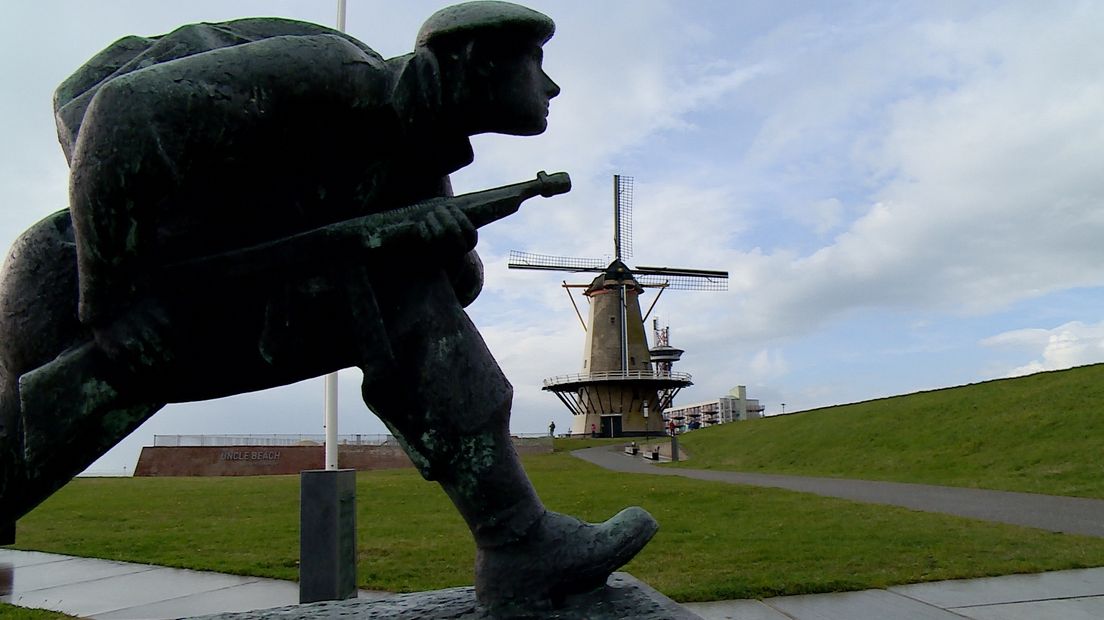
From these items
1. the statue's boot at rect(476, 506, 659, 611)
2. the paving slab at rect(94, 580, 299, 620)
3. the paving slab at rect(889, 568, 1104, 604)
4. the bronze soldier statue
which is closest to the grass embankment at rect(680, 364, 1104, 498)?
the paving slab at rect(889, 568, 1104, 604)

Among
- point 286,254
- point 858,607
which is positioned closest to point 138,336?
point 286,254

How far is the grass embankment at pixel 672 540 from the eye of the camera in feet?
16.4

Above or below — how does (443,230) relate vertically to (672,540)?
Result: above

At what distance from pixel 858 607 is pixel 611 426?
37.3 m

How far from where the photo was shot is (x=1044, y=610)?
374 cm

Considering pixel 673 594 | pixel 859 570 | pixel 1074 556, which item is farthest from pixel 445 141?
pixel 1074 556

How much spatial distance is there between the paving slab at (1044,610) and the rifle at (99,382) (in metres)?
3.43

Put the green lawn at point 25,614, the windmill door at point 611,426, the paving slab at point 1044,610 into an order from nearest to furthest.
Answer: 1. the paving slab at point 1044,610
2. the green lawn at point 25,614
3. the windmill door at point 611,426

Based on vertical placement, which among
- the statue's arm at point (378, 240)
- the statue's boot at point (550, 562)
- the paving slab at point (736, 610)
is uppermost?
the statue's arm at point (378, 240)

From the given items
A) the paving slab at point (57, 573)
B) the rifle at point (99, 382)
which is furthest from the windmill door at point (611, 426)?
the rifle at point (99, 382)

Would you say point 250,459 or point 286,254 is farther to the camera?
point 250,459

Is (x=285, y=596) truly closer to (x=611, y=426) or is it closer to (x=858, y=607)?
(x=858, y=607)

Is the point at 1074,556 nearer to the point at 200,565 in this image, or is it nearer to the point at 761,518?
the point at 761,518

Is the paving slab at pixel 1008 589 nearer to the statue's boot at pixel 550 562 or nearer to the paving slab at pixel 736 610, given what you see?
the paving slab at pixel 736 610
